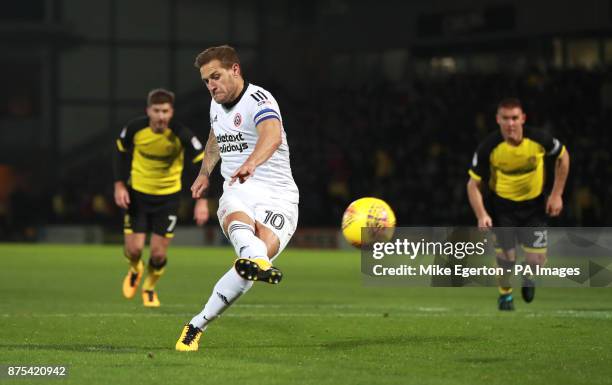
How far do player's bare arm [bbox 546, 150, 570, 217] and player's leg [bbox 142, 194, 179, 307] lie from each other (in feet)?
14.1

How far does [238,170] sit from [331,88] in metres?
34.5

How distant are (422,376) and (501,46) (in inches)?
1265

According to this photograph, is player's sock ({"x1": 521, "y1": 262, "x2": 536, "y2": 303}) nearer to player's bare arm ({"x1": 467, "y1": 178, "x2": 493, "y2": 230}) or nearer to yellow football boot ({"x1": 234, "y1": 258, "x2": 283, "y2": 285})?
player's bare arm ({"x1": 467, "y1": 178, "x2": 493, "y2": 230})

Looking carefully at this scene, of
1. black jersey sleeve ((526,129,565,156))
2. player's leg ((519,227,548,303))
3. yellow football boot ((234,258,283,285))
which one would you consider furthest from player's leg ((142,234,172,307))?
yellow football boot ((234,258,283,285))

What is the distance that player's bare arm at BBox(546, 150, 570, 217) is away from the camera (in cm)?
1262

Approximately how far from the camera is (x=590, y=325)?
11.0 m

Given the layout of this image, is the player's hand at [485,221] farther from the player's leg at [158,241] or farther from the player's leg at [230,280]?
the player's leg at [230,280]

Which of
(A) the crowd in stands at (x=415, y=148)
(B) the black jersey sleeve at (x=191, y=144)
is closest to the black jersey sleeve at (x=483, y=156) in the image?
(B) the black jersey sleeve at (x=191, y=144)

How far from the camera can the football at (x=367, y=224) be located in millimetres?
11367

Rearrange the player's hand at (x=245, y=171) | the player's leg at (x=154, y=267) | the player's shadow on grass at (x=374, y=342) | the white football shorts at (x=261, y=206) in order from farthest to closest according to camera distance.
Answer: the player's leg at (x=154, y=267) → the player's shadow on grass at (x=374, y=342) → the white football shorts at (x=261, y=206) → the player's hand at (x=245, y=171)

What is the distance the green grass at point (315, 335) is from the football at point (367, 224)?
2.60 ft

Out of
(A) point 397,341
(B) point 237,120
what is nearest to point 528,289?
(A) point 397,341

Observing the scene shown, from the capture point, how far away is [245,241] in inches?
326

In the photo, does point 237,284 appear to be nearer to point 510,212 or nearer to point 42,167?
point 510,212
